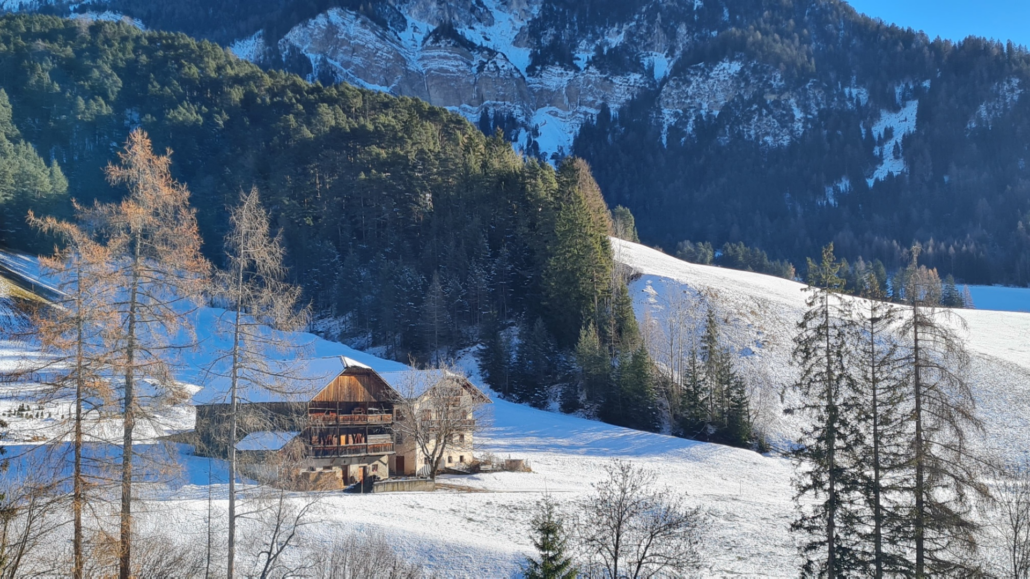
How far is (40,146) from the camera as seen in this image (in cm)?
8938

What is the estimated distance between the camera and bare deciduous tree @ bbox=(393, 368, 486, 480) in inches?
1547

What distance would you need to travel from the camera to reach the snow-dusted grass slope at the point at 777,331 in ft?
174

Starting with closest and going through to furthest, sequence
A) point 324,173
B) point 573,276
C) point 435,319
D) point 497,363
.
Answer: point 497,363 → point 573,276 → point 435,319 → point 324,173

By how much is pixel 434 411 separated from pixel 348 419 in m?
5.11

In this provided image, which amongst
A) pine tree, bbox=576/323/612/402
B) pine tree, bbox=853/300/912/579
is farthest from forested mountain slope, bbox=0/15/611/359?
pine tree, bbox=853/300/912/579

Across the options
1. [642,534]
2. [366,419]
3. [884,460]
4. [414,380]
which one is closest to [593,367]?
[414,380]

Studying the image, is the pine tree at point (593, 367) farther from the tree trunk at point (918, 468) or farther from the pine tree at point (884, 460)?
the tree trunk at point (918, 468)

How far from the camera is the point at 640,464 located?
42.8 metres

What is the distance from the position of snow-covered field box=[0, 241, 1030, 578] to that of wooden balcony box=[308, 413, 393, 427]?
5.88 m

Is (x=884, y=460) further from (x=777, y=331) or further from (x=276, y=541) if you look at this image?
(x=777, y=331)

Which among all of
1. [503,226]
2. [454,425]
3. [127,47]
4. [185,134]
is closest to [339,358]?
[454,425]

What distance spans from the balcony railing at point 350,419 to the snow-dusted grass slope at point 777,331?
2913 centimetres

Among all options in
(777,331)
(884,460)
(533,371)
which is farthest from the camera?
(777,331)

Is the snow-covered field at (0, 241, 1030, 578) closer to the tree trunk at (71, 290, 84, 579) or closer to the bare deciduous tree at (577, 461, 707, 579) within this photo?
the tree trunk at (71, 290, 84, 579)
